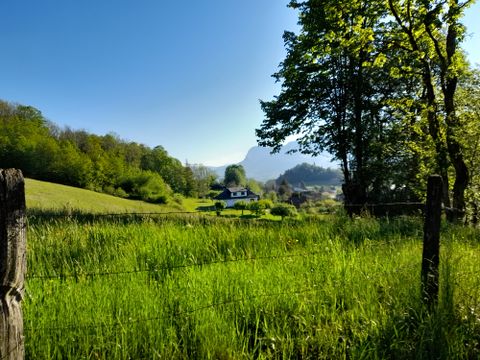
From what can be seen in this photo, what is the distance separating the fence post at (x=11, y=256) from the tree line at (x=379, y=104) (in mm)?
13019

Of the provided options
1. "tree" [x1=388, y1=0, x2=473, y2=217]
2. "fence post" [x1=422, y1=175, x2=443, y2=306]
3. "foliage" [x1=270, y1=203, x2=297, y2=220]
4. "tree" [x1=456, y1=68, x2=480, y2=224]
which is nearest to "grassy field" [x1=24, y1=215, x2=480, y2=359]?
"fence post" [x1=422, y1=175, x2=443, y2=306]

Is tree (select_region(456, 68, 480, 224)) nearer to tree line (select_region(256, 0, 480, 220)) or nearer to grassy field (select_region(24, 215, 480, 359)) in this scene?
tree line (select_region(256, 0, 480, 220))

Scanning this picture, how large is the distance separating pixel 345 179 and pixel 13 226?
69.5 ft

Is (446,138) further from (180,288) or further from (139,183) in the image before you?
(139,183)

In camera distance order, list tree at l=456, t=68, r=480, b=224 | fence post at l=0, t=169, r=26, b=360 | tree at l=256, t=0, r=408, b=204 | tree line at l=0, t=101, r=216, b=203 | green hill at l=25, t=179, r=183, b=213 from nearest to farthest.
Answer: fence post at l=0, t=169, r=26, b=360, tree at l=456, t=68, r=480, b=224, tree at l=256, t=0, r=408, b=204, green hill at l=25, t=179, r=183, b=213, tree line at l=0, t=101, r=216, b=203

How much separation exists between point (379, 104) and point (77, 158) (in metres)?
66.3

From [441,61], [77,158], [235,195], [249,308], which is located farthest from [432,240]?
[235,195]

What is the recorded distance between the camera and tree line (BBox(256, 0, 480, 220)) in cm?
1241

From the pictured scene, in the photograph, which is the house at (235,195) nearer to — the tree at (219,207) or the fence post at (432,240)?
the tree at (219,207)

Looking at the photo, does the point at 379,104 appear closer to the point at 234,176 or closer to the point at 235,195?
the point at 235,195

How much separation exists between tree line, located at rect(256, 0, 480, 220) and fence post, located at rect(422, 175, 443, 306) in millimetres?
10285

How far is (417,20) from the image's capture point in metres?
12.0

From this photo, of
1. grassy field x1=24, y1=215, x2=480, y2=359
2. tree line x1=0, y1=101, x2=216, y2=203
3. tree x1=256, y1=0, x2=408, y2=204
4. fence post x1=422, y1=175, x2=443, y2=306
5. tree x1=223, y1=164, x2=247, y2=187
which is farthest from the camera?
tree x1=223, y1=164, x2=247, y2=187

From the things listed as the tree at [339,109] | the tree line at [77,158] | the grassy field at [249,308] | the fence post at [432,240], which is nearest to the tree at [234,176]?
the tree line at [77,158]
